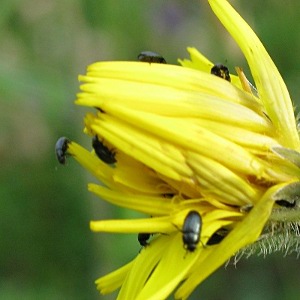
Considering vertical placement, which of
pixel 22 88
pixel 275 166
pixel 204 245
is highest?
pixel 275 166

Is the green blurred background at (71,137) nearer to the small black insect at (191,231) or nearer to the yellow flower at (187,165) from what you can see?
the yellow flower at (187,165)

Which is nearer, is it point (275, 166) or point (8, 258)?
point (275, 166)

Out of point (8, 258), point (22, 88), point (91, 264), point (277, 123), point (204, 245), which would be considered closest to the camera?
point (204, 245)

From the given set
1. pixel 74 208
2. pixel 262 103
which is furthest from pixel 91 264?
pixel 262 103

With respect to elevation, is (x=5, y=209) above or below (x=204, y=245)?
below

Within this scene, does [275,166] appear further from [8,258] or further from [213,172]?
[8,258]

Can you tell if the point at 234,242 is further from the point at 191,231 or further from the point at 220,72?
the point at 220,72

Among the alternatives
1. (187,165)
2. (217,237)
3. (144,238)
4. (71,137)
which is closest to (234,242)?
(217,237)

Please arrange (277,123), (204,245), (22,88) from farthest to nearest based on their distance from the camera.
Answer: (22,88), (277,123), (204,245)
